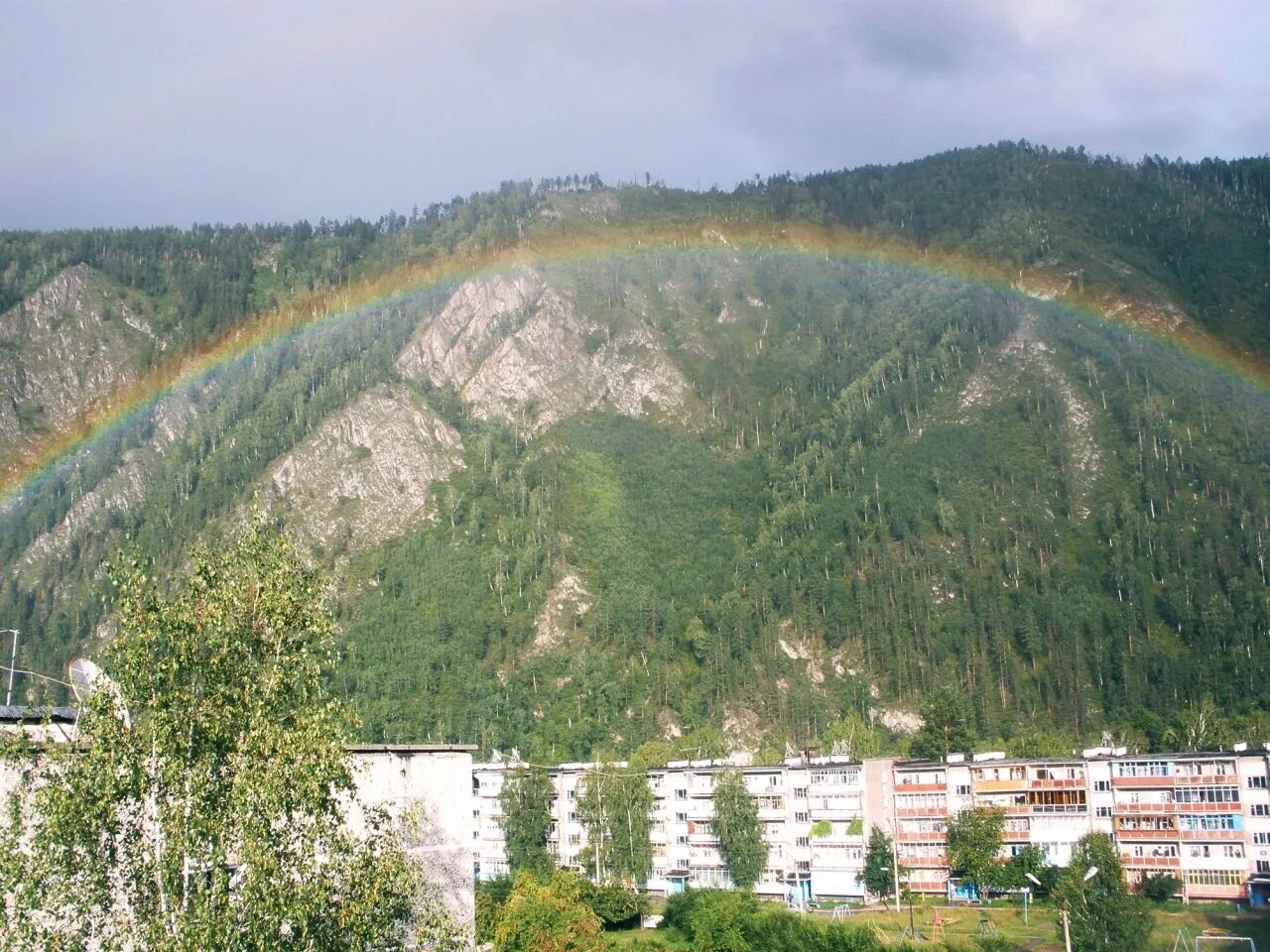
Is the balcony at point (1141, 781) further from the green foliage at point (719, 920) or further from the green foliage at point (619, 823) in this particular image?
the green foliage at point (619, 823)

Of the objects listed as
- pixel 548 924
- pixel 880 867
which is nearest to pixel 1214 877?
pixel 880 867

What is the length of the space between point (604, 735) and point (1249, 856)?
7734cm

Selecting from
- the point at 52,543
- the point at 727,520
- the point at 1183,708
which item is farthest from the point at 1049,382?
the point at 52,543

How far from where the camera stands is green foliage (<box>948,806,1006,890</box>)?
7144 cm

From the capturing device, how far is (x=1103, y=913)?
1911 inches

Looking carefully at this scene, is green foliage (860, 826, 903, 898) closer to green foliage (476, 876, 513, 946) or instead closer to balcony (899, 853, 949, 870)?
balcony (899, 853, 949, 870)

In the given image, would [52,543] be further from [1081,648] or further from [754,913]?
[754,913]

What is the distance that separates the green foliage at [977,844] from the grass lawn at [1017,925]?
7.54 feet

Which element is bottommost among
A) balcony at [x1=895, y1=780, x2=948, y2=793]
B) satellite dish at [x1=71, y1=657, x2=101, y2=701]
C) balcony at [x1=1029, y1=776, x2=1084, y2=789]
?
balcony at [x1=895, y1=780, x2=948, y2=793]

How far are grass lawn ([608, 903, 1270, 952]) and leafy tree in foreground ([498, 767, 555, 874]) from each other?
1549 cm

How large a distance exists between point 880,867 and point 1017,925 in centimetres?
1590

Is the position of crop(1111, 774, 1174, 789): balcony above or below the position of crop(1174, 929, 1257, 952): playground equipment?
above

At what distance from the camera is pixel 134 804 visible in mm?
18859

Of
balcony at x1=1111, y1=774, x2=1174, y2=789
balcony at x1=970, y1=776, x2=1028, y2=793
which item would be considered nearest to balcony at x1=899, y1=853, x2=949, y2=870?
balcony at x1=970, y1=776, x2=1028, y2=793
